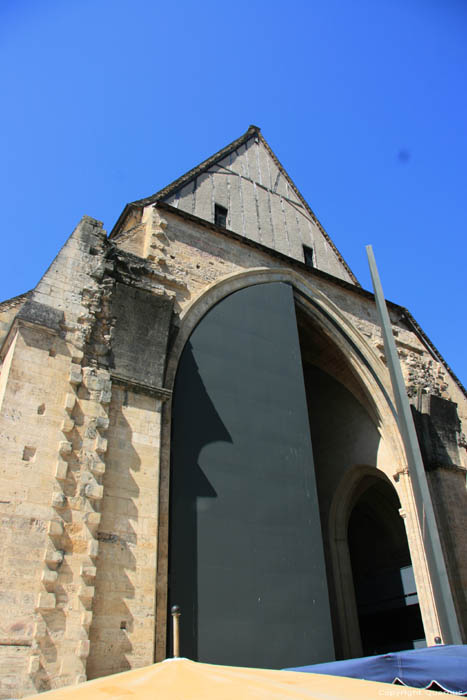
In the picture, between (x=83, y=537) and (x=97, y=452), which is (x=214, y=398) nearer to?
(x=97, y=452)

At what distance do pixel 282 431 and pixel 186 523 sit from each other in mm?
2150

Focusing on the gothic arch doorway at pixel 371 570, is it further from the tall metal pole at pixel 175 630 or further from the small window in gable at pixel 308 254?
the tall metal pole at pixel 175 630

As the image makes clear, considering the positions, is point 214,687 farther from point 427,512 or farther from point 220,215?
point 220,215

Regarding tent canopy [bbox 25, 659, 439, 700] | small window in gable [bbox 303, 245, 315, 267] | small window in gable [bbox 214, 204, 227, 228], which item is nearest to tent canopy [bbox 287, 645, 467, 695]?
tent canopy [bbox 25, 659, 439, 700]

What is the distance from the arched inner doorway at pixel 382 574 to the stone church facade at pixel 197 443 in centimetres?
12

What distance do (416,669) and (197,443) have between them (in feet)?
A: 12.4

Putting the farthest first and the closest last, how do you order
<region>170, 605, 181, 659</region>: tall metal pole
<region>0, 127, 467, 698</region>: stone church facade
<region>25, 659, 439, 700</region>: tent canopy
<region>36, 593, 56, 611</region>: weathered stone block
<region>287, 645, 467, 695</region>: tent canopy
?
<region>0, 127, 467, 698</region>: stone church facade < <region>36, 593, 56, 611</region>: weathered stone block < <region>170, 605, 181, 659</region>: tall metal pole < <region>287, 645, 467, 695</region>: tent canopy < <region>25, 659, 439, 700</region>: tent canopy

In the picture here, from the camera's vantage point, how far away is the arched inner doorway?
1153 centimetres

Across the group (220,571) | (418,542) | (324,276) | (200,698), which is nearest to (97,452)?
(220,571)

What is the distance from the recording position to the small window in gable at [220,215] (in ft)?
33.9

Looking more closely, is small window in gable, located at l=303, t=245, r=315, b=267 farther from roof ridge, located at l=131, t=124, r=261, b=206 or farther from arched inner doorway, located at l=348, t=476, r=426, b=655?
arched inner doorway, located at l=348, t=476, r=426, b=655

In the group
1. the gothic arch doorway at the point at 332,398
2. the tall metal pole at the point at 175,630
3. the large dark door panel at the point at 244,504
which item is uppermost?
the gothic arch doorway at the point at 332,398

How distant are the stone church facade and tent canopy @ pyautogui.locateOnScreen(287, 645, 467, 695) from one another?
84.4 inches

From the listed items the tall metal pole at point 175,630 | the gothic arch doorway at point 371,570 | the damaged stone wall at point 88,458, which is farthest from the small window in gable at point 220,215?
the tall metal pole at point 175,630
